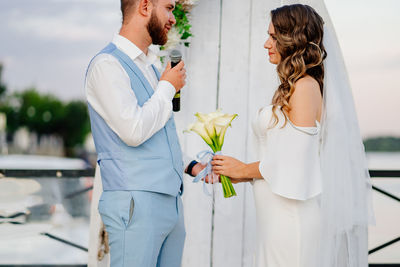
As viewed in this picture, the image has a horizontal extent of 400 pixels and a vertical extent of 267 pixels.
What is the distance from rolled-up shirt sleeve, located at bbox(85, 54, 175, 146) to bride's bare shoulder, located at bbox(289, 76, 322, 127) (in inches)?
23.6

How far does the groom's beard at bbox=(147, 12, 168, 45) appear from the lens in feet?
6.91

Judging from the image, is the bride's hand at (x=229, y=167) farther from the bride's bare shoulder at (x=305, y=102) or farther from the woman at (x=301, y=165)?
the bride's bare shoulder at (x=305, y=102)

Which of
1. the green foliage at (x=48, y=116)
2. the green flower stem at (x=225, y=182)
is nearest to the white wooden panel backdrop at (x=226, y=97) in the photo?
the green flower stem at (x=225, y=182)

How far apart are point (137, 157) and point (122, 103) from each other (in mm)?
236

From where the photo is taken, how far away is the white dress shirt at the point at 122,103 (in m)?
1.85

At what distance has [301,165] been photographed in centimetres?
224

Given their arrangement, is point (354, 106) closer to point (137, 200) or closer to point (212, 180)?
point (212, 180)

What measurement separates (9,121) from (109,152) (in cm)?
5537

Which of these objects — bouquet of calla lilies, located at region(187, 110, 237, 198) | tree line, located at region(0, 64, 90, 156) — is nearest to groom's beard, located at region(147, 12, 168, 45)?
bouquet of calla lilies, located at region(187, 110, 237, 198)

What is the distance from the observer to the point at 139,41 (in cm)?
211

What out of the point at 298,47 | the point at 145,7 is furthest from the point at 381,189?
the point at 145,7

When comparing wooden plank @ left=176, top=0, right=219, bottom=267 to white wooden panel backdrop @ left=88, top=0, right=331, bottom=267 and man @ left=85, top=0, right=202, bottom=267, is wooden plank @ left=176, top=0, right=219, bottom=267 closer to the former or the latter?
white wooden panel backdrop @ left=88, top=0, right=331, bottom=267

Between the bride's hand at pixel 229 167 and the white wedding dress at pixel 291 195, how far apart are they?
0.12 m

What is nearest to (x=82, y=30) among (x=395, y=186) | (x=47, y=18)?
(x=47, y=18)
